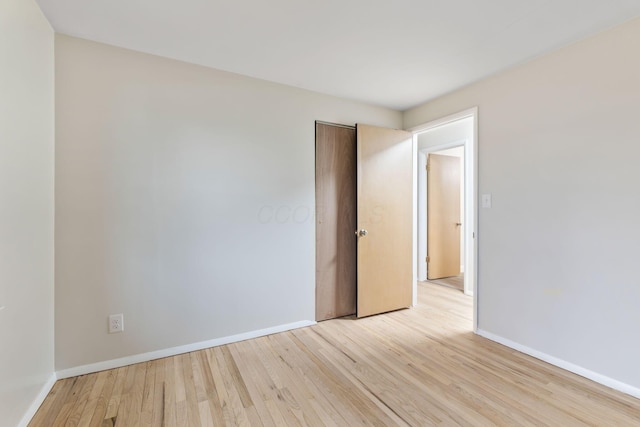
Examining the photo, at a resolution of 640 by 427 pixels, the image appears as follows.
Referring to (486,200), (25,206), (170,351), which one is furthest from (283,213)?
(486,200)

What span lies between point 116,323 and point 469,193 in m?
4.21

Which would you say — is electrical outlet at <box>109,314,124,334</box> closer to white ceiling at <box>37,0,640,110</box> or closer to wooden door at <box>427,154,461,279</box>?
white ceiling at <box>37,0,640,110</box>

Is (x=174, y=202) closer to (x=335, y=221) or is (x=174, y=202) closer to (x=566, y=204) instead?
(x=335, y=221)

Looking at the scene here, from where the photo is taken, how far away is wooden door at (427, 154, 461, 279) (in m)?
4.52

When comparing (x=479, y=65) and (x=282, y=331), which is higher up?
(x=479, y=65)

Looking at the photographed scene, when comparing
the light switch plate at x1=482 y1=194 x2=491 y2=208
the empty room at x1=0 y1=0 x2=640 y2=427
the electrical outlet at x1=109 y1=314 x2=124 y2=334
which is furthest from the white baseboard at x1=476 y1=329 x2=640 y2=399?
the electrical outlet at x1=109 y1=314 x2=124 y2=334

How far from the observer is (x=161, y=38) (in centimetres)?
189

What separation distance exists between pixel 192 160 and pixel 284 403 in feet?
5.99

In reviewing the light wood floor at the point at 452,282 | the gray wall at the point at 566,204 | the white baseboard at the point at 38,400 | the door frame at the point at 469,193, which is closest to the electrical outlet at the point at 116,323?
the white baseboard at the point at 38,400

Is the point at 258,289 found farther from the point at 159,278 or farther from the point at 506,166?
the point at 506,166

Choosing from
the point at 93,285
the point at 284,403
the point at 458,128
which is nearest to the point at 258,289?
the point at 284,403

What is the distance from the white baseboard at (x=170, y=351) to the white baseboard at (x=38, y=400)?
0.07 meters

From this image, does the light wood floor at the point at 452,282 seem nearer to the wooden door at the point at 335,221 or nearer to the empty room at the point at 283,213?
the empty room at the point at 283,213

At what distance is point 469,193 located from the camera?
3.98 m
